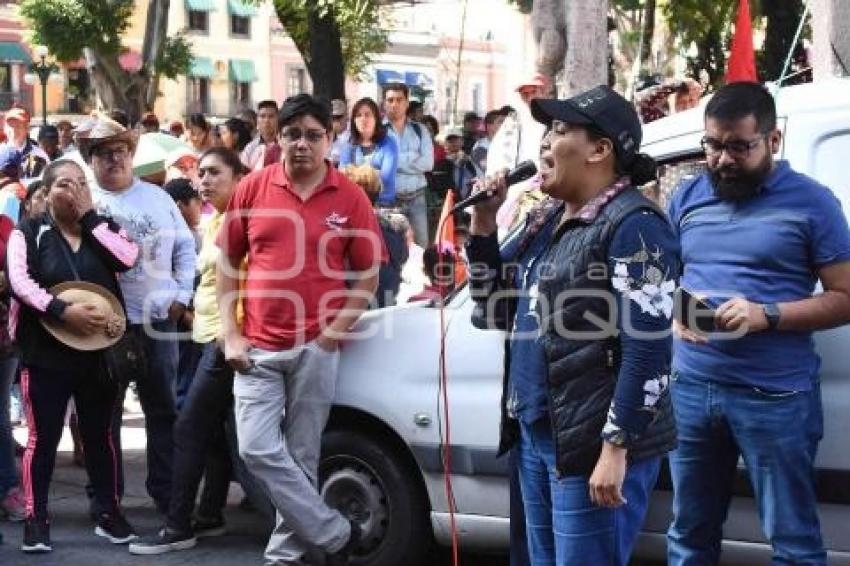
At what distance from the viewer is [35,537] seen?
6.13 metres

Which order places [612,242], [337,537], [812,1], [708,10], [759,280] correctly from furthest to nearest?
[708,10] < [812,1] < [337,537] < [759,280] < [612,242]

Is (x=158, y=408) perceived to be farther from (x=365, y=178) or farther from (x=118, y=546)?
(x=365, y=178)

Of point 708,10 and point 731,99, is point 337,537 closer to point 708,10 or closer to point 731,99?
point 731,99

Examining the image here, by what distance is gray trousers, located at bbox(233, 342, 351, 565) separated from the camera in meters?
5.42

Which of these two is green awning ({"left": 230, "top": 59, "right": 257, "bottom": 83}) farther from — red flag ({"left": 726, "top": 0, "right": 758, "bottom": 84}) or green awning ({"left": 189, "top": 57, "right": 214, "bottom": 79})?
red flag ({"left": 726, "top": 0, "right": 758, "bottom": 84})

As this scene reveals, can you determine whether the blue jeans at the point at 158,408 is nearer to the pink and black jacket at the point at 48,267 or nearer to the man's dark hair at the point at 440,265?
the pink and black jacket at the point at 48,267

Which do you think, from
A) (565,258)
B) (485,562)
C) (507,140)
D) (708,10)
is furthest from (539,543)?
(708,10)

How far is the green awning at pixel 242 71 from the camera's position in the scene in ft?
210

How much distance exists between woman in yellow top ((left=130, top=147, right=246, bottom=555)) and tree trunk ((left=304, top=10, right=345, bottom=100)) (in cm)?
1613

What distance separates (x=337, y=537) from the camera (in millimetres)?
5473

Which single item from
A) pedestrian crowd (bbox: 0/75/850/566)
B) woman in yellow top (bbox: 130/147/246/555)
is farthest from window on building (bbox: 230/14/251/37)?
woman in yellow top (bbox: 130/147/246/555)

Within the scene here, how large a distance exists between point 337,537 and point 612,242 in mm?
2344

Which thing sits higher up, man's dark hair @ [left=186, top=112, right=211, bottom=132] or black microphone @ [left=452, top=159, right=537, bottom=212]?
man's dark hair @ [left=186, top=112, right=211, bottom=132]

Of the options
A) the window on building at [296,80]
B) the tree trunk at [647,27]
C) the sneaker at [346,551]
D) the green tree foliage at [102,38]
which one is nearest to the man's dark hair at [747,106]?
the sneaker at [346,551]
